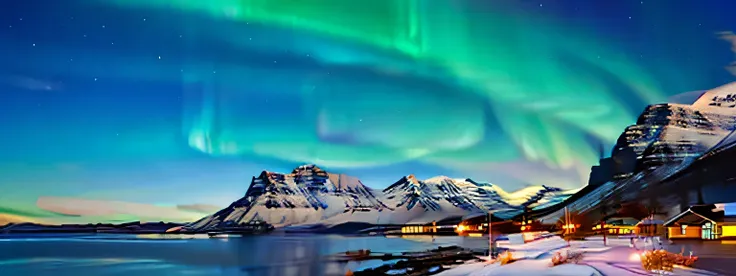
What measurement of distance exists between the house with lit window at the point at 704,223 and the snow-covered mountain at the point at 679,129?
1.85 metres

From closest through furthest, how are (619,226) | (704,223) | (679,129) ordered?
(679,129), (704,223), (619,226)

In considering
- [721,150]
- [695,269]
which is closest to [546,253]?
[721,150]

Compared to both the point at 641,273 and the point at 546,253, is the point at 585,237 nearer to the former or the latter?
the point at 546,253

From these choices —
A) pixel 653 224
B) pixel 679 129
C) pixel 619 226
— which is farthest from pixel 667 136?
pixel 619 226

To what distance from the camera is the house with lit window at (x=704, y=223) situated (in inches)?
810

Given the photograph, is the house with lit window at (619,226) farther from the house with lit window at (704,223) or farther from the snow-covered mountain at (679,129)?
the snow-covered mountain at (679,129)

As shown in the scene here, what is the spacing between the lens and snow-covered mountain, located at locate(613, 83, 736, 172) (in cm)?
1850

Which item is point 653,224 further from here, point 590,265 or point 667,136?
point 590,265

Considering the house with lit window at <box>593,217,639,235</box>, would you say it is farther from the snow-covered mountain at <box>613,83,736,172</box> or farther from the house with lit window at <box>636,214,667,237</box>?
the snow-covered mountain at <box>613,83,736,172</box>

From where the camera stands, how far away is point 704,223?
21.4 meters

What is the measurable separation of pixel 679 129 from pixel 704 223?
3272 millimetres

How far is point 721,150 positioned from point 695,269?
6776 mm

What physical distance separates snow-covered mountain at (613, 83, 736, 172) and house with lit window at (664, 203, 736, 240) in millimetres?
1847

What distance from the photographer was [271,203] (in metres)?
67.8
